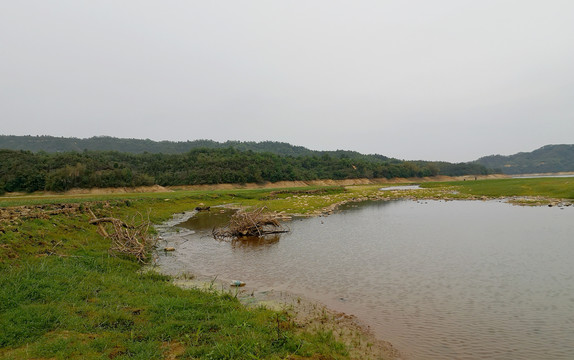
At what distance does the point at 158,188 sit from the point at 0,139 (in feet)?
405

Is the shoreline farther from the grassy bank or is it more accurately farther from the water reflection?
the water reflection

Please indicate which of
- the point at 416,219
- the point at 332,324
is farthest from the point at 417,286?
the point at 416,219

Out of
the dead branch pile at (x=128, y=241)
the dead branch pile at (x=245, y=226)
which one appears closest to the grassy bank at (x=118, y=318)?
the dead branch pile at (x=128, y=241)

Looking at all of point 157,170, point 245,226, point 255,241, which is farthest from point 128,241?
point 157,170

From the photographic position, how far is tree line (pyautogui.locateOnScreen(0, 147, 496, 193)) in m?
58.4

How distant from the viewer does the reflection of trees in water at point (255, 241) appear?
19.0 meters

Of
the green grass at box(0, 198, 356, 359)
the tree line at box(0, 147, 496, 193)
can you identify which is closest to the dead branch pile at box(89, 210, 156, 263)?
the green grass at box(0, 198, 356, 359)

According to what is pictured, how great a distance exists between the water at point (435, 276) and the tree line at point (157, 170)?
1981 inches

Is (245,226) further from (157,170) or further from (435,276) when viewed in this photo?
(157,170)

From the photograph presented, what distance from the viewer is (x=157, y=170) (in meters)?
87.4

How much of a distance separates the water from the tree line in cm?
5031

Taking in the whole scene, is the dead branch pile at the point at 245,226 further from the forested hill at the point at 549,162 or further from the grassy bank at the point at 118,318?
the forested hill at the point at 549,162

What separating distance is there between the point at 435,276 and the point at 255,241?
11123 mm

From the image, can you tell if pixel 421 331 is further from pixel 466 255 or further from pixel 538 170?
pixel 538 170
